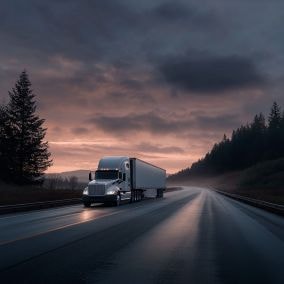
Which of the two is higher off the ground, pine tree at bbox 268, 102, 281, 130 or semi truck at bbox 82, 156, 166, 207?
pine tree at bbox 268, 102, 281, 130

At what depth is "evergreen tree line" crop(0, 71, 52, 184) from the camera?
77.2 meters

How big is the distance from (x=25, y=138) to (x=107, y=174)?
111 ft

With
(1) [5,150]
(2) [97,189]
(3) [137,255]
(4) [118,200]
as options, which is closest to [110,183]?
(2) [97,189]

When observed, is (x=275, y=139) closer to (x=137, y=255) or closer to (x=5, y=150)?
(x=5, y=150)

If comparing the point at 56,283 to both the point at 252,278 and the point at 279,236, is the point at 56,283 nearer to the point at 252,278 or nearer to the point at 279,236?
the point at 252,278

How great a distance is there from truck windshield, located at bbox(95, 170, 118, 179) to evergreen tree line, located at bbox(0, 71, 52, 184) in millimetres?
32412

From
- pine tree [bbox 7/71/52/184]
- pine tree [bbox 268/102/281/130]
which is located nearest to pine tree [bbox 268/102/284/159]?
pine tree [bbox 268/102/281/130]

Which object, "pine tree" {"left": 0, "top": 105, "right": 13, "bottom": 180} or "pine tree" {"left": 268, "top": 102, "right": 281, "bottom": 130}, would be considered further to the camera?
"pine tree" {"left": 268, "top": 102, "right": 281, "bottom": 130}

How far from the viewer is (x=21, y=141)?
77188mm

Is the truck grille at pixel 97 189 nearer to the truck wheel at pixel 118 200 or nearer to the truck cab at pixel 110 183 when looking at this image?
the truck cab at pixel 110 183

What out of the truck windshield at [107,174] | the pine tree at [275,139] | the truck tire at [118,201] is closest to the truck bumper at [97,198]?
A: the truck tire at [118,201]

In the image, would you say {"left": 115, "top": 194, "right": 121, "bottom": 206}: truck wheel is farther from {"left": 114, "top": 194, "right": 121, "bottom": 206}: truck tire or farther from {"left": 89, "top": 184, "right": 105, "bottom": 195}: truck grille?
{"left": 89, "top": 184, "right": 105, "bottom": 195}: truck grille

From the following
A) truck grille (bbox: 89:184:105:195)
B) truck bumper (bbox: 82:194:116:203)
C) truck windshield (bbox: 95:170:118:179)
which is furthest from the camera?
truck windshield (bbox: 95:170:118:179)

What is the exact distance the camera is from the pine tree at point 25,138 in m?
77.1
